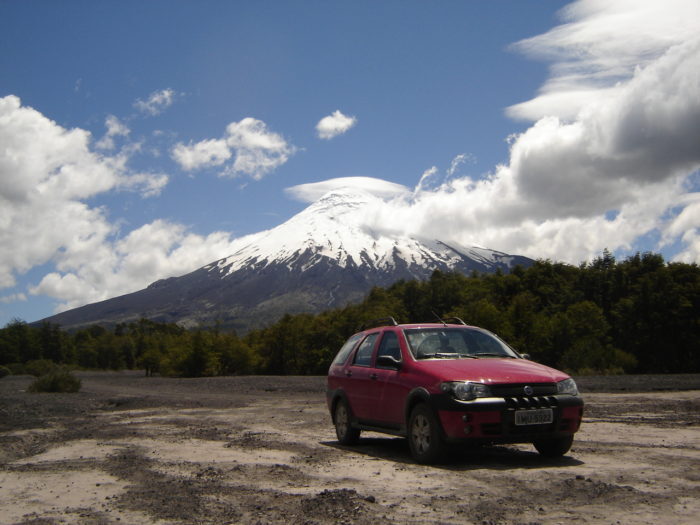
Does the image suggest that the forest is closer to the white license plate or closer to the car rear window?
the car rear window

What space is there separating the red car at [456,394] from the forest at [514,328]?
37047 millimetres

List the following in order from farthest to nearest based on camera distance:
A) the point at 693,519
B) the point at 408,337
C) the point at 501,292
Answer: the point at 501,292, the point at 408,337, the point at 693,519

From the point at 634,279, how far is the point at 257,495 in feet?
233

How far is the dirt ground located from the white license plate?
499 millimetres

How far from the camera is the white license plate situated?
768 cm

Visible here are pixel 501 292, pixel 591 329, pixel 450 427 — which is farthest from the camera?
pixel 501 292

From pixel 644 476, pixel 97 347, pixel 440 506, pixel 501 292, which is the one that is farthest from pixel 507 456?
pixel 97 347

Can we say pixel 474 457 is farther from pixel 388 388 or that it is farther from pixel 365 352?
pixel 365 352

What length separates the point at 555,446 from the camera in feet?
27.2

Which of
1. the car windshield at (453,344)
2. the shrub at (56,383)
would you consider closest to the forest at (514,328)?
the shrub at (56,383)

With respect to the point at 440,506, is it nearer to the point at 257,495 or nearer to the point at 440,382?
the point at 257,495

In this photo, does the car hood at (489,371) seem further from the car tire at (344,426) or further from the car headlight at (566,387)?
the car tire at (344,426)

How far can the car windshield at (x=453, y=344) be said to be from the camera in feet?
29.4

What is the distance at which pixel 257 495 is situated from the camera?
246 inches
